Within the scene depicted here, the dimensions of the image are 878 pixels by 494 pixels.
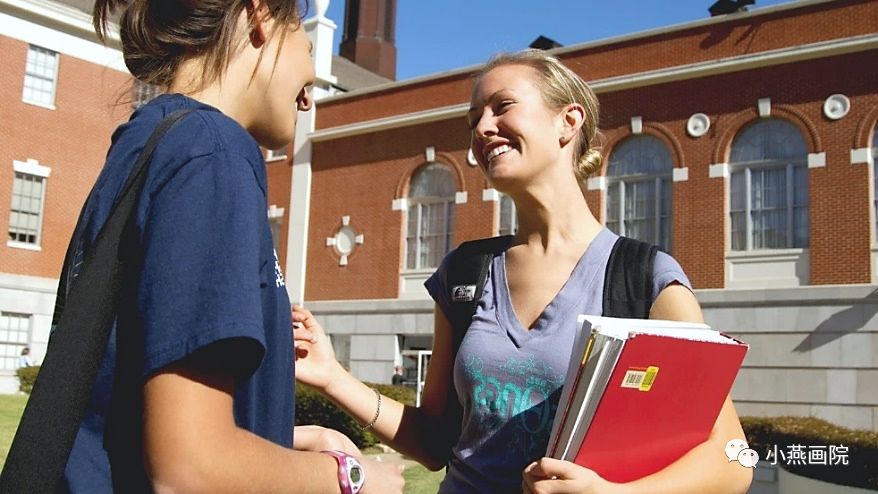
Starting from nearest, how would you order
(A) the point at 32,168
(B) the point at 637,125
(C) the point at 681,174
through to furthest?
1. (C) the point at 681,174
2. (B) the point at 637,125
3. (A) the point at 32,168

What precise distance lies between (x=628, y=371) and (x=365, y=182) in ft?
71.4

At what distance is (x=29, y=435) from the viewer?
1335 millimetres

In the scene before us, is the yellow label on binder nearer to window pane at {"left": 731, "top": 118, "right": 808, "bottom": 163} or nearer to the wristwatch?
the wristwatch

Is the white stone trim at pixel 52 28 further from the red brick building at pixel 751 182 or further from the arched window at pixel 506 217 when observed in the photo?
the arched window at pixel 506 217

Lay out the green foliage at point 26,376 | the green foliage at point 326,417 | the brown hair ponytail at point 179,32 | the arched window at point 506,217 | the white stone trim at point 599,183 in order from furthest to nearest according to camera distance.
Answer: the green foliage at point 26,376 < the arched window at point 506,217 < the white stone trim at point 599,183 < the green foliage at point 326,417 < the brown hair ponytail at point 179,32

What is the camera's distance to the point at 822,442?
1071 cm

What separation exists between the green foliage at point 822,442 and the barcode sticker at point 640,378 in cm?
564

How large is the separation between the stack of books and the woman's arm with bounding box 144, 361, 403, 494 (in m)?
0.72

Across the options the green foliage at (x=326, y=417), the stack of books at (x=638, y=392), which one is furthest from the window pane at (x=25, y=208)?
the stack of books at (x=638, y=392)

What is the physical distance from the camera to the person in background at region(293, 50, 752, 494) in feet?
7.11

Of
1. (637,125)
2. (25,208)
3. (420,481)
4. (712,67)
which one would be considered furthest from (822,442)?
(25,208)

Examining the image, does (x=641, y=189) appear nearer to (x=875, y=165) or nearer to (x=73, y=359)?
(x=875, y=165)

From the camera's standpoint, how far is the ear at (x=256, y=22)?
1.65 m

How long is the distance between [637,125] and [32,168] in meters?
17.7
